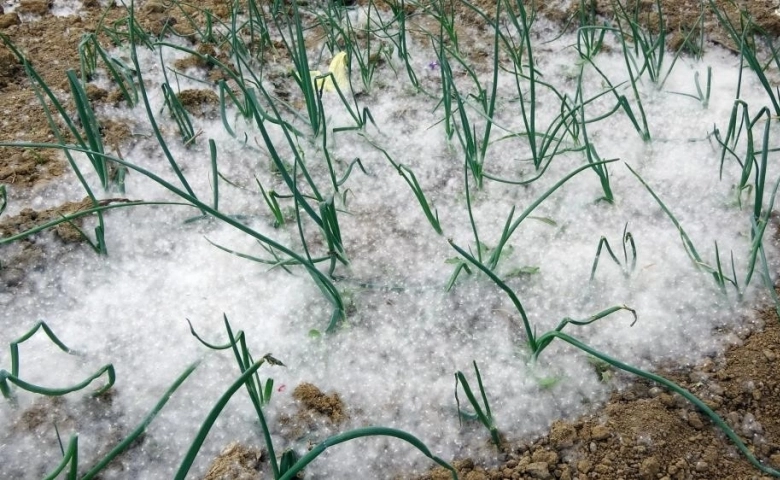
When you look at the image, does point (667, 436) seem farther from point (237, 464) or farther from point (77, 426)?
point (77, 426)

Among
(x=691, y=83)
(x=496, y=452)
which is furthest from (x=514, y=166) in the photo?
(x=496, y=452)

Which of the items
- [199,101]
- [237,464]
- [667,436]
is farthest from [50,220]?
[667,436]

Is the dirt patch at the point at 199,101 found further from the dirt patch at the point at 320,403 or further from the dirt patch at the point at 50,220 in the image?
the dirt patch at the point at 320,403

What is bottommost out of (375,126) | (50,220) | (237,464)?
(237,464)

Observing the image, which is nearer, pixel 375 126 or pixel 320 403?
pixel 320 403

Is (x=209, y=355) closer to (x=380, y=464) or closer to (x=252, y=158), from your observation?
(x=380, y=464)

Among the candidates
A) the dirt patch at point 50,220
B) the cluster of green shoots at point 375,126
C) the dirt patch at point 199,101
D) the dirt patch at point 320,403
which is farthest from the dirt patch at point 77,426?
the dirt patch at point 199,101
